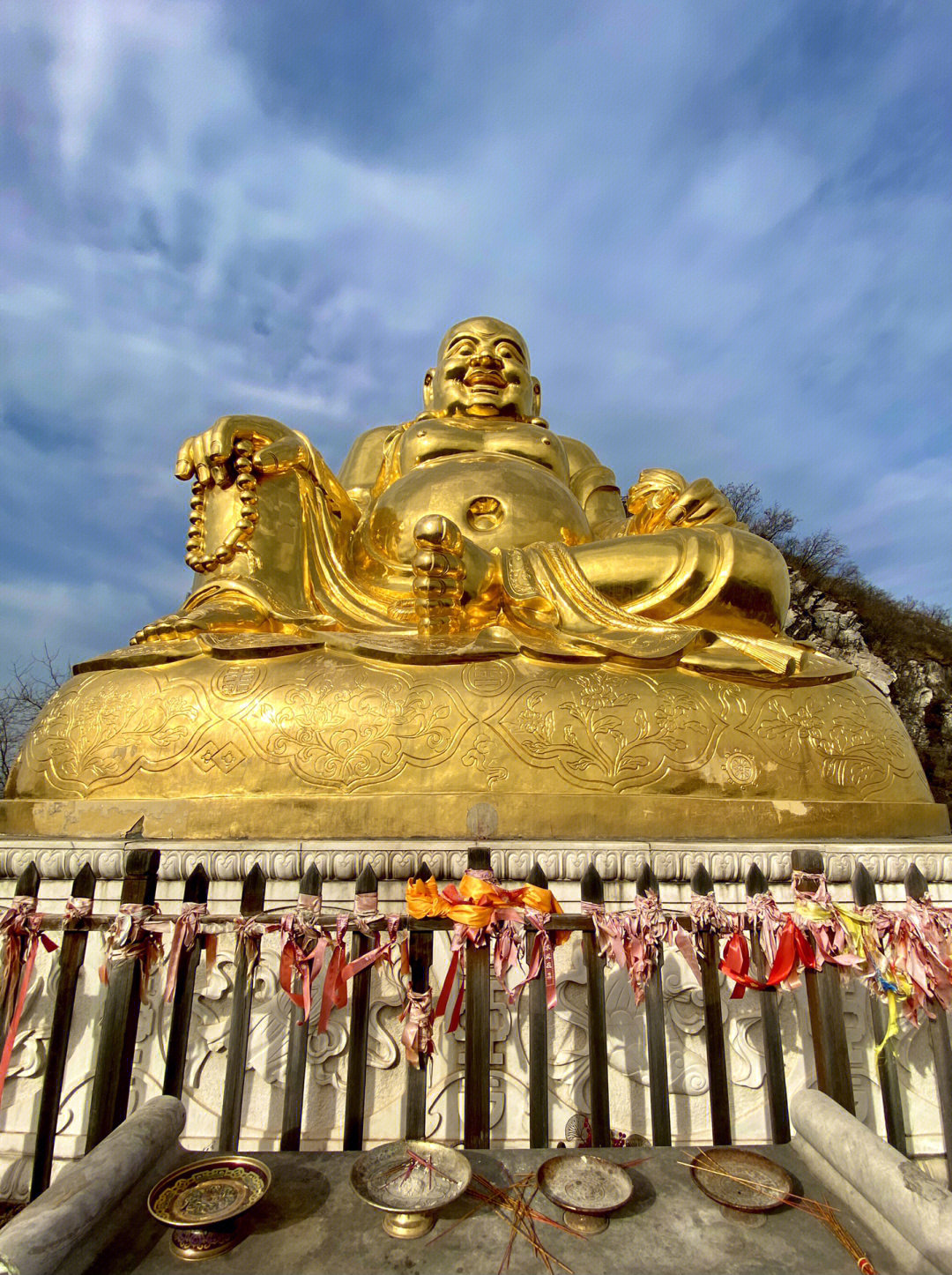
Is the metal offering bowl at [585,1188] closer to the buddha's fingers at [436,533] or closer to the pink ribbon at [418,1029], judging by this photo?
the pink ribbon at [418,1029]

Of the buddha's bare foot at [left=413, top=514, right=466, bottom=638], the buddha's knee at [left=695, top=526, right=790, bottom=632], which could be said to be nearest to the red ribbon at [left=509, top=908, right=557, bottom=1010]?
the buddha's bare foot at [left=413, top=514, right=466, bottom=638]

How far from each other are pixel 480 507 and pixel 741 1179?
150 inches

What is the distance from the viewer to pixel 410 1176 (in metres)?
1.42

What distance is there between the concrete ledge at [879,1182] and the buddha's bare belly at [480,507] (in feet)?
11.4

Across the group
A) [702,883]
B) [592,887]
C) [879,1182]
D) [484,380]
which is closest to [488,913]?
[592,887]

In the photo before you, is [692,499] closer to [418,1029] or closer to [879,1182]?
[418,1029]

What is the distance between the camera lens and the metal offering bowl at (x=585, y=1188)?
1.29 m

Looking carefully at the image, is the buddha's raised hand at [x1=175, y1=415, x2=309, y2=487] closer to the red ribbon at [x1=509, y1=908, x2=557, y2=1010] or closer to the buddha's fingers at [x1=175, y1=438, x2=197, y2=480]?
the buddha's fingers at [x1=175, y1=438, x2=197, y2=480]

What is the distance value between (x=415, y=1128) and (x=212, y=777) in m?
1.63

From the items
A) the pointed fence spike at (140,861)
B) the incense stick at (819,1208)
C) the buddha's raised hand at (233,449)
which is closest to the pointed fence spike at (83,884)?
the pointed fence spike at (140,861)

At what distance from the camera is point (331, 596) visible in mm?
4340

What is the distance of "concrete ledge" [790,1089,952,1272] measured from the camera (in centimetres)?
111

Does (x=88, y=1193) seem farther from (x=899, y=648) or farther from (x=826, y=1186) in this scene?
(x=899, y=648)

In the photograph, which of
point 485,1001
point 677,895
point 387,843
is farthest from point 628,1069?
point 387,843
